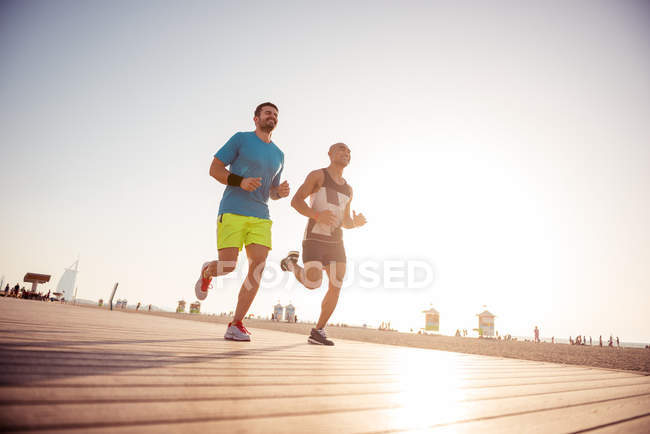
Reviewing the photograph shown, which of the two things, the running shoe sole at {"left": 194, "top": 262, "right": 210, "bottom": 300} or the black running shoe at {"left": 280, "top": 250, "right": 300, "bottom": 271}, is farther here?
the black running shoe at {"left": 280, "top": 250, "right": 300, "bottom": 271}

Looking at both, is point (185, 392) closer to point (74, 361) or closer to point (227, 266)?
point (74, 361)

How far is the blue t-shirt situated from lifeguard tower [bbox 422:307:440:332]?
1502 inches

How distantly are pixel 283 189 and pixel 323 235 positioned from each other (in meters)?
0.89

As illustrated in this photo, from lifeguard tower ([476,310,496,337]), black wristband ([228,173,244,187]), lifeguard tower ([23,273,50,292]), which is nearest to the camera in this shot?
black wristband ([228,173,244,187])

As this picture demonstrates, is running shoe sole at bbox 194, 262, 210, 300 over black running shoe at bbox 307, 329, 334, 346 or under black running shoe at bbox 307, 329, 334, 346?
over

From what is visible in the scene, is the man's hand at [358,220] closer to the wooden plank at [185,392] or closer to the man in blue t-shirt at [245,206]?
the man in blue t-shirt at [245,206]

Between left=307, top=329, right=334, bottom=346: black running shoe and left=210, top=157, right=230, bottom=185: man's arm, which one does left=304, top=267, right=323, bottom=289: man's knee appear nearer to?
left=307, top=329, right=334, bottom=346: black running shoe

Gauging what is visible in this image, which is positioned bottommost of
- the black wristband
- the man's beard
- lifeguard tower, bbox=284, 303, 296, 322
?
lifeguard tower, bbox=284, 303, 296, 322

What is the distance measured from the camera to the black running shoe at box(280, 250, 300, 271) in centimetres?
485

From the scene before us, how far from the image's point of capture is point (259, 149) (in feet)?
12.8

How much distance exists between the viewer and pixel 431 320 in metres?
38.7

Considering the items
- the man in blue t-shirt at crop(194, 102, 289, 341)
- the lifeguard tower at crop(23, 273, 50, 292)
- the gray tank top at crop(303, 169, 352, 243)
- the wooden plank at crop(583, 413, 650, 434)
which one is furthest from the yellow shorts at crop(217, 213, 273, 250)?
the lifeguard tower at crop(23, 273, 50, 292)

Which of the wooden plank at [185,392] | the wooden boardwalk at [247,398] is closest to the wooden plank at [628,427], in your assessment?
the wooden boardwalk at [247,398]

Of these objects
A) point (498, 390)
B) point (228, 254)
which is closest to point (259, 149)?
point (228, 254)
